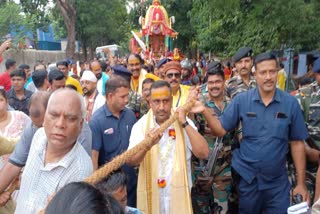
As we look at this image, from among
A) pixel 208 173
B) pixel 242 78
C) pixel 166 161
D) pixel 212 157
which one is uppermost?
pixel 242 78

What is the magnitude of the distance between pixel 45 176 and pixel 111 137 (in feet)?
5.39

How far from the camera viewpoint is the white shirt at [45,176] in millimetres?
1950

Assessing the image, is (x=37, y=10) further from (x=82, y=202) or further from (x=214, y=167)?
(x=82, y=202)

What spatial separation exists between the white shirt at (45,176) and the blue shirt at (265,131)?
1755 mm

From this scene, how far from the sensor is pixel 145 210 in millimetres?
3123

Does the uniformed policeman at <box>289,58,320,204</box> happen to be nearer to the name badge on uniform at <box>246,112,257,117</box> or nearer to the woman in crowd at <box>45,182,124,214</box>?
the name badge on uniform at <box>246,112,257,117</box>

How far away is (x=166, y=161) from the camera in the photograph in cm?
315

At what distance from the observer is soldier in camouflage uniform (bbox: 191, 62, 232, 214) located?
404 centimetres

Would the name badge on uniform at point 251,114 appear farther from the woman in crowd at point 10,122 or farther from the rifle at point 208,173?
the woman in crowd at point 10,122

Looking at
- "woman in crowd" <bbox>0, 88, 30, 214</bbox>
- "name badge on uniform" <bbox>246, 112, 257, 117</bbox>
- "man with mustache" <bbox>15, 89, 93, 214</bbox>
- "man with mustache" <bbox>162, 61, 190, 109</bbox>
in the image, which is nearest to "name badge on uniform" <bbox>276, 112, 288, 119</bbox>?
"name badge on uniform" <bbox>246, 112, 257, 117</bbox>

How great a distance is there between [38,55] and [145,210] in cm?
1811

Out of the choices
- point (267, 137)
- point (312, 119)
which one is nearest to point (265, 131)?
point (267, 137)

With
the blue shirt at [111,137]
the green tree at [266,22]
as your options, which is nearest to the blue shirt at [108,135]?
the blue shirt at [111,137]

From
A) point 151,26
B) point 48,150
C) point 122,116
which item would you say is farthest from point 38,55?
point 48,150
